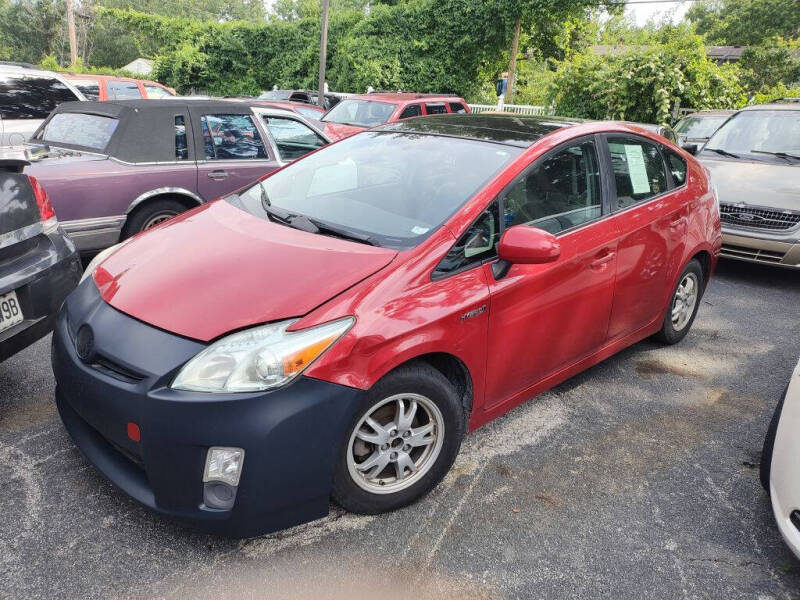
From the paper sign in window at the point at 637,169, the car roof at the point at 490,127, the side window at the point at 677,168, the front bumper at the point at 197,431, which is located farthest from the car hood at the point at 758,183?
the front bumper at the point at 197,431

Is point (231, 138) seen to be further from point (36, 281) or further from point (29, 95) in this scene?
point (29, 95)

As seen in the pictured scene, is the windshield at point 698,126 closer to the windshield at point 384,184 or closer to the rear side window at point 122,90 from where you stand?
the windshield at point 384,184

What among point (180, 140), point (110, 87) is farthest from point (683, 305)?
point (110, 87)

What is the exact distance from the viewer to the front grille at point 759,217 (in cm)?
591

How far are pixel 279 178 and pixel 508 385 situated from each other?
1.71m

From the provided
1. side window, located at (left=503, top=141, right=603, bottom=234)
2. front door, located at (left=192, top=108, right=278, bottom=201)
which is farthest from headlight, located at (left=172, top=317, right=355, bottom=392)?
front door, located at (left=192, top=108, right=278, bottom=201)

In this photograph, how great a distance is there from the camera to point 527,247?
2.56m

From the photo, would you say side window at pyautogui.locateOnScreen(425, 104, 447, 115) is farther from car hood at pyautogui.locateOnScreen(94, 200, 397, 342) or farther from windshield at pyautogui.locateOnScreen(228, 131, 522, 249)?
car hood at pyautogui.locateOnScreen(94, 200, 397, 342)

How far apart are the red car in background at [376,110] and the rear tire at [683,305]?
23.4ft

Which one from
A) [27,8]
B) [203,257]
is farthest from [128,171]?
[27,8]

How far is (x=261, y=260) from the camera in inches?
97.7

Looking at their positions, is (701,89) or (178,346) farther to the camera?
(701,89)

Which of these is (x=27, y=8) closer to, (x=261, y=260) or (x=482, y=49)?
(x=482, y=49)

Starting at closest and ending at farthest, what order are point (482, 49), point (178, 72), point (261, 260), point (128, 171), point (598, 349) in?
point (261, 260) < point (598, 349) < point (128, 171) < point (482, 49) < point (178, 72)
